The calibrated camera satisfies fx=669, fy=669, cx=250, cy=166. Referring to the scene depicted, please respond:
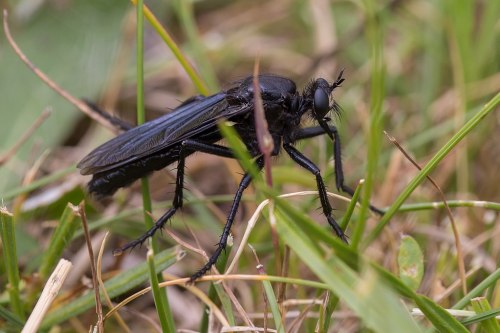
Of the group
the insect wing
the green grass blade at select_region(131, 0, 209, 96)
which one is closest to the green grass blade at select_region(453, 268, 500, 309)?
the insect wing

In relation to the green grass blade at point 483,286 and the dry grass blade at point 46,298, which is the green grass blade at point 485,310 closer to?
the green grass blade at point 483,286

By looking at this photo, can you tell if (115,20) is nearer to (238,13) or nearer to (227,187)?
(238,13)

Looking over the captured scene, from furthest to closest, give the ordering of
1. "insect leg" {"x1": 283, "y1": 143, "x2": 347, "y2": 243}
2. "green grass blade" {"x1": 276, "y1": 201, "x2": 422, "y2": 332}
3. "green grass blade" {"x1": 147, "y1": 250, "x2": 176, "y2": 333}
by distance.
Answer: "insect leg" {"x1": 283, "y1": 143, "x2": 347, "y2": 243} < "green grass blade" {"x1": 147, "y1": 250, "x2": 176, "y2": 333} < "green grass blade" {"x1": 276, "y1": 201, "x2": 422, "y2": 332}

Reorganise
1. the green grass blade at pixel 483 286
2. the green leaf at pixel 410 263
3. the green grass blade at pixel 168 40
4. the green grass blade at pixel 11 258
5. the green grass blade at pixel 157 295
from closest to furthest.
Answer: the green grass blade at pixel 157 295, the green grass blade at pixel 483 286, the green grass blade at pixel 11 258, the green leaf at pixel 410 263, the green grass blade at pixel 168 40

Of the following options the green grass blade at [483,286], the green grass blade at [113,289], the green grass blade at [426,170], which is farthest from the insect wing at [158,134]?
the green grass blade at [483,286]

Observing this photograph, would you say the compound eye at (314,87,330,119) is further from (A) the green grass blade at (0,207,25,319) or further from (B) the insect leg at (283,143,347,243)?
(A) the green grass blade at (0,207,25,319)

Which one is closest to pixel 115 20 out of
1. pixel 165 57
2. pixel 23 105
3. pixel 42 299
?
pixel 165 57

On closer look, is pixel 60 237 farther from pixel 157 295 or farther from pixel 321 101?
pixel 321 101
